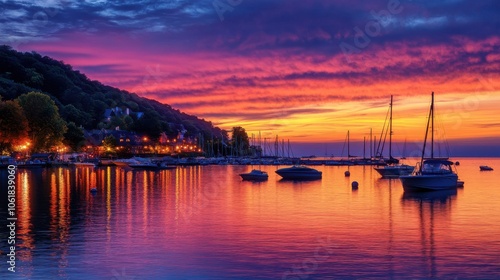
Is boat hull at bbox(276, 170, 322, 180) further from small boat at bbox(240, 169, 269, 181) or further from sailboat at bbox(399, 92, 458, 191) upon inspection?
sailboat at bbox(399, 92, 458, 191)

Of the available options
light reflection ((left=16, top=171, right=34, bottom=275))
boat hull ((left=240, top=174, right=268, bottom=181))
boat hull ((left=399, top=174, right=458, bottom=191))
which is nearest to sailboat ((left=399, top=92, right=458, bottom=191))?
boat hull ((left=399, top=174, right=458, bottom=191))

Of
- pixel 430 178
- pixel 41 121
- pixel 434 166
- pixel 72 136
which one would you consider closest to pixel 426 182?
pixel 430 178

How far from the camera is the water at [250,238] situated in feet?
80.6

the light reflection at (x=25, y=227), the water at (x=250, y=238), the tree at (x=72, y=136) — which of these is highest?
the tree at (x=72, y=136)

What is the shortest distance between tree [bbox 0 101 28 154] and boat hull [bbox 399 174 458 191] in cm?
8108

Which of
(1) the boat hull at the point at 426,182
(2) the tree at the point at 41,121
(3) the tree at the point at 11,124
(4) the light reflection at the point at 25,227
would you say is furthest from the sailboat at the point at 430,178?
(2) the tree at the point at 41,121

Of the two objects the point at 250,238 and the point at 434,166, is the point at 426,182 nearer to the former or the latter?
the point at 434,166

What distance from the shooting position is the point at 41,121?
132m

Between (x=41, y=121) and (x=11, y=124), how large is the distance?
59.2 feet

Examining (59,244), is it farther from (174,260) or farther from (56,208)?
(56,208)

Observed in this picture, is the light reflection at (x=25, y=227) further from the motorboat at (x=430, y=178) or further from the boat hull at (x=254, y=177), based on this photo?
the motorboat at (x=430, y=178)

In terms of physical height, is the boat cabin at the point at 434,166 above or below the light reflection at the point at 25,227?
above

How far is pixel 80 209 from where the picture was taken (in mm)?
46469

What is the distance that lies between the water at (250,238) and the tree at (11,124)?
6153cm
